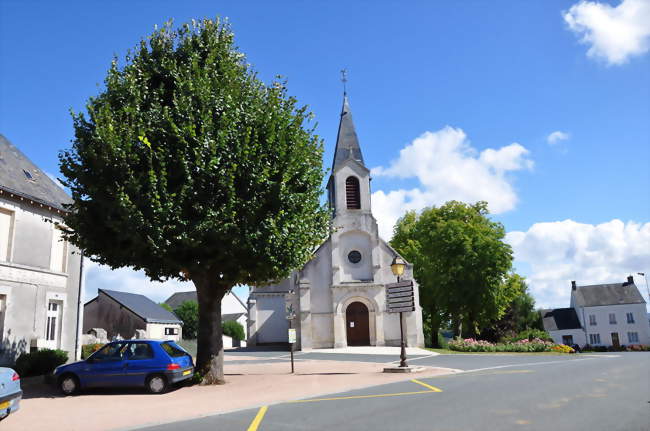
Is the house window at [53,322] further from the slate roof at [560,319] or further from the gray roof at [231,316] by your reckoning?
the slate roof at [560,319]

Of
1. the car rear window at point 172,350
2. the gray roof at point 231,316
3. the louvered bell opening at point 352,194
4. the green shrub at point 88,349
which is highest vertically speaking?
the louvered bell opening at point 352,194

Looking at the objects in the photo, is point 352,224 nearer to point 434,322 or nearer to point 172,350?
point 434,322

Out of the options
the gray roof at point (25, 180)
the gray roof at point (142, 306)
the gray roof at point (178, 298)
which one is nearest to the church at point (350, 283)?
the gray roof at point (142, 306)

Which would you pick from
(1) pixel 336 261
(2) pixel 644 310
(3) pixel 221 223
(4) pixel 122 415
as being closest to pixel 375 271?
(1) pixel 336 261

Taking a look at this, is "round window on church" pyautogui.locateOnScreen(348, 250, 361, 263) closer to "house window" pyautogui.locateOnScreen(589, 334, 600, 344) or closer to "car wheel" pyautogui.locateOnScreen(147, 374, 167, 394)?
"car wheel" pyautogui.locateOnScreen(147, 374, 167, 394)

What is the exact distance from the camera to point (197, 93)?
1285cm

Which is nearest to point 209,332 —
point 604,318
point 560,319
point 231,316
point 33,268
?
point 33,268

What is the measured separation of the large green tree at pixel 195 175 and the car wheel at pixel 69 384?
10.6ft

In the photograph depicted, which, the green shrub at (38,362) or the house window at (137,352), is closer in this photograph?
the house window at (137,352)

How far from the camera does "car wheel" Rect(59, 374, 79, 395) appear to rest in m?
12.0

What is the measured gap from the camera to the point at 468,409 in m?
8.76

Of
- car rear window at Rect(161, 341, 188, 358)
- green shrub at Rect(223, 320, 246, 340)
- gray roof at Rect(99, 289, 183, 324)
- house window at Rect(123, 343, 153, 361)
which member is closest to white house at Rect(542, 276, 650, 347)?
green shrub at Rect(223, 320, 246, 340)

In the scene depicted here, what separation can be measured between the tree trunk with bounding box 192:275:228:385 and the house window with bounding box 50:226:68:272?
8.10 meters

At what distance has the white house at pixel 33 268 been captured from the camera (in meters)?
16.1
